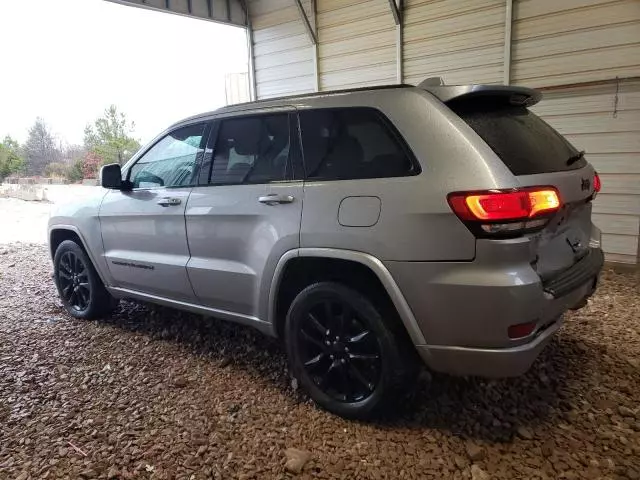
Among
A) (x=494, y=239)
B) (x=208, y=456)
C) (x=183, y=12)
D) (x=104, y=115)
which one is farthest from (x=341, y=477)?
(x=104, y=115)

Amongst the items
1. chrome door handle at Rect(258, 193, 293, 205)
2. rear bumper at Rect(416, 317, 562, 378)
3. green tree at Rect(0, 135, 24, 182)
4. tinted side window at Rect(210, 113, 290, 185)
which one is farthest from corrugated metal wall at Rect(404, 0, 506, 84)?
green tree at Rect(0, 135, 24, 182)

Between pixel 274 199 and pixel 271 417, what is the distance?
4.12 ft

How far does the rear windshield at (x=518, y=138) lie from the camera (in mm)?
2141

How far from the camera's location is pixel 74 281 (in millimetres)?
4242

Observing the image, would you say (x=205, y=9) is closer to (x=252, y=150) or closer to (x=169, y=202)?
(x=169, y=202)

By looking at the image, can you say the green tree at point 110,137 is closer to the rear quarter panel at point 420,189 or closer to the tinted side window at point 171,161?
the tinted side window at point 171,161

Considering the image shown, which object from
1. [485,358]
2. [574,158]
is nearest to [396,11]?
[574,158]

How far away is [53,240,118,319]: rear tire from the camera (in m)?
4.09

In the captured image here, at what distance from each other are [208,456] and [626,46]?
20.0 feet

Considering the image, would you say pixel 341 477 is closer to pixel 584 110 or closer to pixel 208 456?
pixel 208 456

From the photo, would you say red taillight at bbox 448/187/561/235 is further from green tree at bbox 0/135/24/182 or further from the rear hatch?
green tree at bbox 0/135/24/182

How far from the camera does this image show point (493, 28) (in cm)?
604

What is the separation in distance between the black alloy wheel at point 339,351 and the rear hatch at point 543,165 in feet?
3.07

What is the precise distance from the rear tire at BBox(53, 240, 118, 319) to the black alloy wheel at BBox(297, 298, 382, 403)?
2.45 meters
